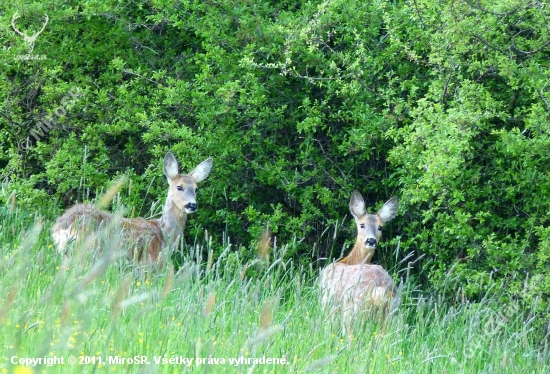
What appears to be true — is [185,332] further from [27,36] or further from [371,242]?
[27,36]

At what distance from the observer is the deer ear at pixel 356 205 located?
31.8 ft

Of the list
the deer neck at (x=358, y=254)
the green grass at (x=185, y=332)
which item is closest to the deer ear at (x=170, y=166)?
the deer neck at (x=358, y=254)

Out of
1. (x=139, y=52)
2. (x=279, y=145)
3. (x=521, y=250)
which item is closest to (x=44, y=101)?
(x=139, y=52)

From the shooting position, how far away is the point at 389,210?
31.6ft

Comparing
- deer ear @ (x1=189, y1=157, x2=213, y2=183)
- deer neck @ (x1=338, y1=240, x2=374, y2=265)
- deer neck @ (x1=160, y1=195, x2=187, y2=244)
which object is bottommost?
deer neck @ (x1=338, y1=240, x2=374, y2=265)

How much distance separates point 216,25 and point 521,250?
397cm

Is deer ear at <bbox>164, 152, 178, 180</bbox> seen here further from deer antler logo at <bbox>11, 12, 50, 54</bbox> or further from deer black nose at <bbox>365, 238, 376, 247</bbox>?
deer black nose at <bbox>365, 238, 376, 247</bbox>

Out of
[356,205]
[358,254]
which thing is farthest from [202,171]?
[358,254]

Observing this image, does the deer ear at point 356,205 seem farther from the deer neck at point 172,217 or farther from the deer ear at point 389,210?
the deer neck at point 172,217

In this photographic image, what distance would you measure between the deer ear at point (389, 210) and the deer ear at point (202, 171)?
5.92 ft

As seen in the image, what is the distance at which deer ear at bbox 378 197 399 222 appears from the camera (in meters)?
9.55

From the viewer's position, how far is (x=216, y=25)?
10.1 meters

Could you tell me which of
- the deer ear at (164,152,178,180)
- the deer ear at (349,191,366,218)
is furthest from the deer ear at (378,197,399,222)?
the deer ear at (164,152,178,180)

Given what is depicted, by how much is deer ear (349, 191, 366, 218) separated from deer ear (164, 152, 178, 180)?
71.7 inches
